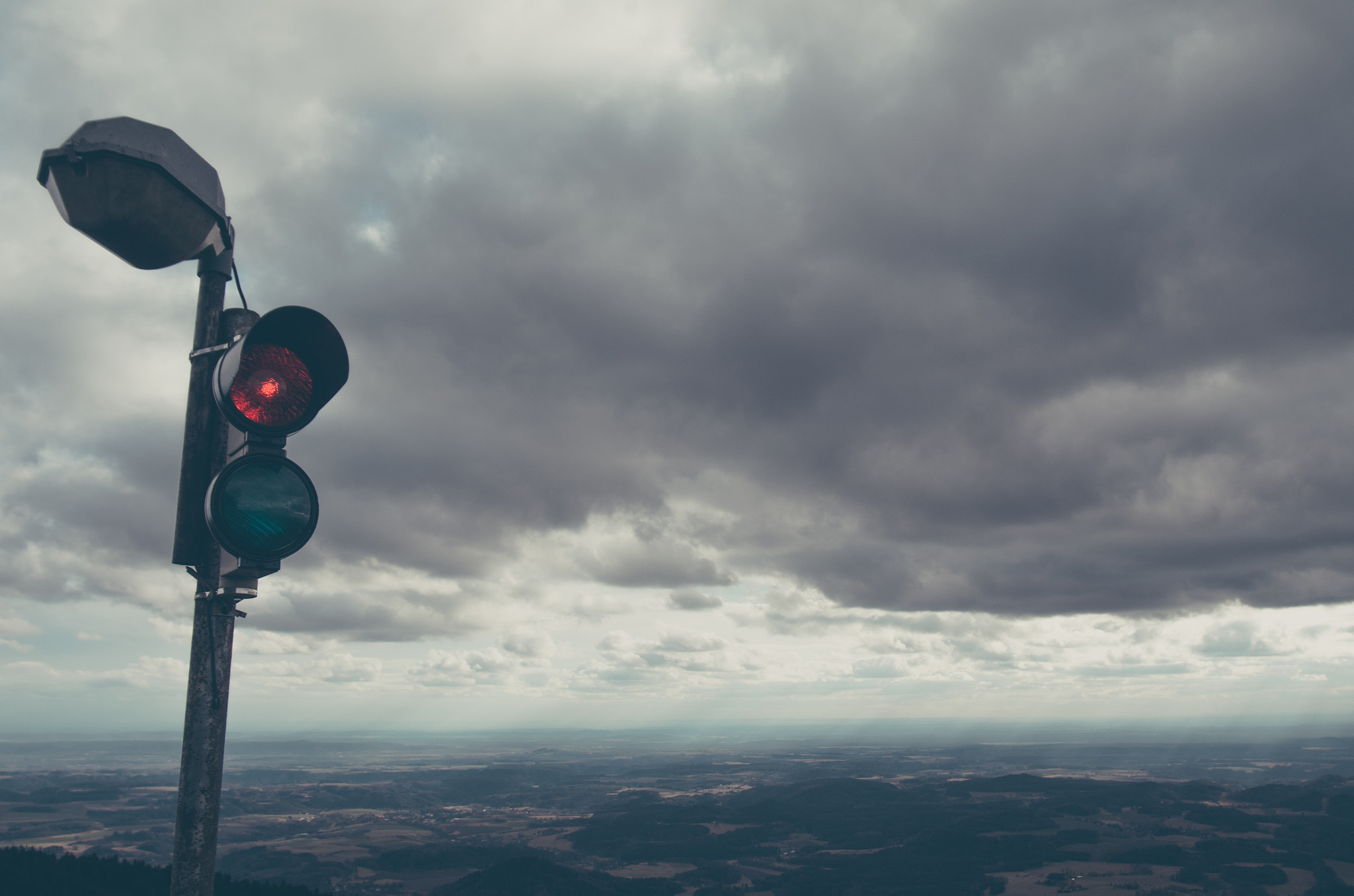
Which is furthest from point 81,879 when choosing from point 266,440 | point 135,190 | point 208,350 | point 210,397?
point 135,190

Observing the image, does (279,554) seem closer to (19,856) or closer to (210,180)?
(210,180)

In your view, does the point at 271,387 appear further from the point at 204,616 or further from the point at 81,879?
the point at 81,879

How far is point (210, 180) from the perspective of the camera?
23.9 feet

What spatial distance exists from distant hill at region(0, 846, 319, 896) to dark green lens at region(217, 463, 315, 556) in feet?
559

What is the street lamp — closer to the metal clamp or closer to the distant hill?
the metal clamp

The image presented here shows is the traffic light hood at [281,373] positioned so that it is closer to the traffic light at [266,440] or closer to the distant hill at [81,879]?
the traffic light at [266,440]

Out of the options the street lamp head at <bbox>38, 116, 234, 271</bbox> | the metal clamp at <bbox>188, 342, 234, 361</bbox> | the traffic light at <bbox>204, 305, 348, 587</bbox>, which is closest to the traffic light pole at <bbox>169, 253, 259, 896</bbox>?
the metal clamp at <bbox>188, 342, 234, 361</bbox>

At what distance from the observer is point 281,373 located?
738 cm

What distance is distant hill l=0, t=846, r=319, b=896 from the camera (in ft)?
447

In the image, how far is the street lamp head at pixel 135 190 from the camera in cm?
645

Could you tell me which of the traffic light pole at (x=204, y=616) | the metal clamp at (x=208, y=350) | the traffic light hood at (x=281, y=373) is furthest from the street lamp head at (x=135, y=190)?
the traffic light hood at (x=281, y=373)

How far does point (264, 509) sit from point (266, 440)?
0.59 m

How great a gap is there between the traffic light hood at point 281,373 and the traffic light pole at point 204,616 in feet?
1.54

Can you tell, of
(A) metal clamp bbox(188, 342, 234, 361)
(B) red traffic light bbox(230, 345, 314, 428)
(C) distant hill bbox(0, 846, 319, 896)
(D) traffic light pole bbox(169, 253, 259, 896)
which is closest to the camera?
(D) traffic light pole bbox(169, 253, 259, 896)
